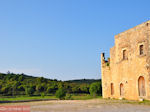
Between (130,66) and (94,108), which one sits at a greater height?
(130,66)

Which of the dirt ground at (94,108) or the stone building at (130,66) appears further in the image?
the stone building at (130,66)

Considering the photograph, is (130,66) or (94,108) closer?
(94,108)

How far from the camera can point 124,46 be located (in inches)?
829

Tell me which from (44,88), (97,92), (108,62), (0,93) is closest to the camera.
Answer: (108,62)

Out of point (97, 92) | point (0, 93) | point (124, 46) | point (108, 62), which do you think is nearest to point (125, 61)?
point (124, 46)

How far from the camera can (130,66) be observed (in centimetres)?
2002

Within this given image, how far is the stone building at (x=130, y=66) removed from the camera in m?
17.9

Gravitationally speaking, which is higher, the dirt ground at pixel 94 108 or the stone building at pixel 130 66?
the stone building at pixel 130 66

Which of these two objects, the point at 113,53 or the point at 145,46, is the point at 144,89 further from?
the point at 113,53

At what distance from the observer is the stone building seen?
58.8ft

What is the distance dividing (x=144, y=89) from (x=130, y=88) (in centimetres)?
201

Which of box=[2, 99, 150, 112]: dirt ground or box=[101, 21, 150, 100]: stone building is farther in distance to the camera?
box=[101, 21, 150, 100]: stone building

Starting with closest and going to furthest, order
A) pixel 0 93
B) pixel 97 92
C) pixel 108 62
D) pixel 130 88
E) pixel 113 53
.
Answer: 1. pixel 130 88
2. pixel 113 53
3. pixel 108 62
4. pixel 97 92
5. pixel 0 93

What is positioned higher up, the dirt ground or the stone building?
the stone building
